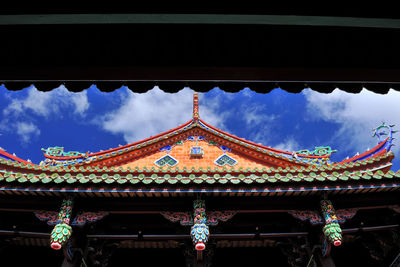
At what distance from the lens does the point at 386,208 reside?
5582 millimetres

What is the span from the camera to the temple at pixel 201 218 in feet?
16.5

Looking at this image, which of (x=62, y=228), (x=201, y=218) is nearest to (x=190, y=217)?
(x=201, y=218)

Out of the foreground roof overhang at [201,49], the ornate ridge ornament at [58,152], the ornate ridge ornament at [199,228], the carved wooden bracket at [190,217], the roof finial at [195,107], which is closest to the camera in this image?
the foreground roof overhang at [201,49]

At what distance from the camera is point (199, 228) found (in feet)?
16.1

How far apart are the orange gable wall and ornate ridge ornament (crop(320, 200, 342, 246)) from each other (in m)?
4.10

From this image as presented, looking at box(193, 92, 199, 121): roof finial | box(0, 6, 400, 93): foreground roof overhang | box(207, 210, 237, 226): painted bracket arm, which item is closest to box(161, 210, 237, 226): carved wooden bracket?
box(207, 210, 237, 226): painted bracket arm

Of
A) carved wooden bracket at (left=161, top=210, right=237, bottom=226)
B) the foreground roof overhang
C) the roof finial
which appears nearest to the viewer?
the foreground roof overhang

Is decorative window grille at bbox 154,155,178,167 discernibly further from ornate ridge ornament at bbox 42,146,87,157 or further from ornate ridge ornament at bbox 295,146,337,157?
ornate ridge ornament at bbox 295,146,337,157

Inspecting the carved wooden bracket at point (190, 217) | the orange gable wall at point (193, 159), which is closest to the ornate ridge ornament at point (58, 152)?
the orange gable wall at point (193, 159)

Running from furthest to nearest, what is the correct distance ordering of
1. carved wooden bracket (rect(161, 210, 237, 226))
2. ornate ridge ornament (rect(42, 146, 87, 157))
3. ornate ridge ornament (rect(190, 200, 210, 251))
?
ornate ridge ornament (rect(42, 146, 87, 157)) → carved wooden bracket (rect(161, 210, 237, 226)) → ornate ridge ornament (rect(190, 200, 210, 251))

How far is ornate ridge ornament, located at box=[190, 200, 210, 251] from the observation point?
4742mm

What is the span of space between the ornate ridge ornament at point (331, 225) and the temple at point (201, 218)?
16 millimetres

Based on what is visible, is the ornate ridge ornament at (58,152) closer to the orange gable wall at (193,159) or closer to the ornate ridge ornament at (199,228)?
the orange gable wall at (193,159)

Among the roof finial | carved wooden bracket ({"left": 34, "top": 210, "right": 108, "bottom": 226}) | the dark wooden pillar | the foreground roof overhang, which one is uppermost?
the roof finial
